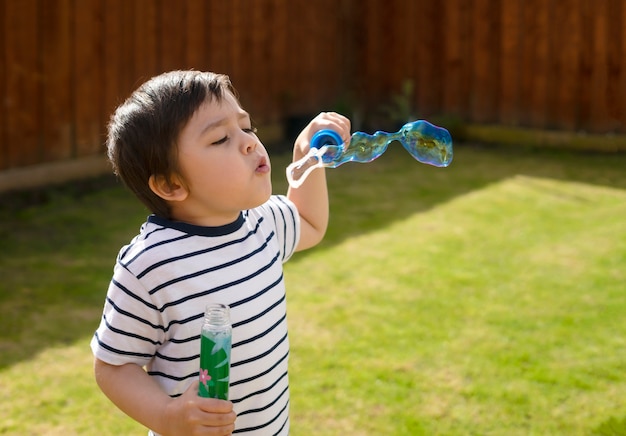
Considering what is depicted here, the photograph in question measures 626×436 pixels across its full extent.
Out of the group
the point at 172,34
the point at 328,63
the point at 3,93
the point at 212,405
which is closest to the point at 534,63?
the point at 328,63

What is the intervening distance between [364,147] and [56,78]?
15.5 ft

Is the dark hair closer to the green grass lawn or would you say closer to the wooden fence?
the green grass lawn

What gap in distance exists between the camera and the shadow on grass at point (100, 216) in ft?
12.5

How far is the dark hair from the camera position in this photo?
161 cm

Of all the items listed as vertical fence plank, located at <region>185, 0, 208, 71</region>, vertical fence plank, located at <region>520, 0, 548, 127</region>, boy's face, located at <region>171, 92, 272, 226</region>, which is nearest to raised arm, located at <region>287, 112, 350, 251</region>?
boy's face, located at <region>171, 92, 272, 226</region>

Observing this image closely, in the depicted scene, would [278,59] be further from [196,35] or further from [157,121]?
[157,121]

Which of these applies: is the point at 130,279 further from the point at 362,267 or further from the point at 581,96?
the point at 581,96

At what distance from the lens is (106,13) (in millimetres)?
6680

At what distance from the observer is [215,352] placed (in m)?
1.40

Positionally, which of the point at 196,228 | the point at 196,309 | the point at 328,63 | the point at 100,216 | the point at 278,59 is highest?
the point at 196,228

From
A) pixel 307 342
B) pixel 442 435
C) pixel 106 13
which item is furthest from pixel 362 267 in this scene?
pixel 106 13

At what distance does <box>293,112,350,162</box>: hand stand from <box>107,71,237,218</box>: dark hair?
1.05 ft

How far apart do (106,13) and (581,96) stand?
4.63m

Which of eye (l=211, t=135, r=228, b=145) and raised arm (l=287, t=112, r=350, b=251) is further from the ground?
eye (l=211, t=135, r=228, b=145)
